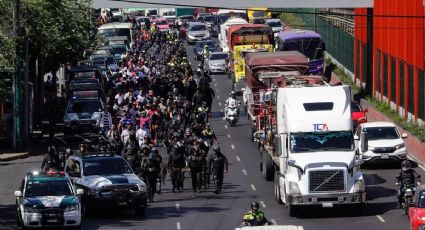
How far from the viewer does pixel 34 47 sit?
61562 mm

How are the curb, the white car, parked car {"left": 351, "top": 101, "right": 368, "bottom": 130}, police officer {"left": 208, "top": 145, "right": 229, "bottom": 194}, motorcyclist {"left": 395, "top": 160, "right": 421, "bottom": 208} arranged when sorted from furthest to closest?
1. parked car {"left": 351, "top": 101, "right": 368, "bottom": 130}
2. the curb
3. the white car
4. police officer {"left": 208, "top": 145, "right": 229, "bottom": 194}
5. motorcyclist {"left": 395, "top": 160, "right": 421, "bottom": 208}

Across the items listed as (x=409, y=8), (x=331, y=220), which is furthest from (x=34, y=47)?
(x=331, y=220)

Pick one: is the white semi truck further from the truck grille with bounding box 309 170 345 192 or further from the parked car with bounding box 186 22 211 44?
the parked car with bounding box 186 22 211 44

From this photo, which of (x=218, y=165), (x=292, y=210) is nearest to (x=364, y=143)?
(x=292, y=210)

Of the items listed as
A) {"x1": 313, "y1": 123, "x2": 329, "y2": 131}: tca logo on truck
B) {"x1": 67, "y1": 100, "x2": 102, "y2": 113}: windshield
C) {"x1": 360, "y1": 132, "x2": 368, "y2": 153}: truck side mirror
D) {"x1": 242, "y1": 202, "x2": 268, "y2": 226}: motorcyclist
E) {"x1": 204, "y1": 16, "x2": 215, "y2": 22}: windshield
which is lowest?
{"x1": 204, "y1": 16, "x2": 215, "y2": 22}: windshield

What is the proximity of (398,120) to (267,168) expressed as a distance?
1382 centimetres

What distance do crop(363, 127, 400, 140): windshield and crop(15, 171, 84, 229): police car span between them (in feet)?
51.3

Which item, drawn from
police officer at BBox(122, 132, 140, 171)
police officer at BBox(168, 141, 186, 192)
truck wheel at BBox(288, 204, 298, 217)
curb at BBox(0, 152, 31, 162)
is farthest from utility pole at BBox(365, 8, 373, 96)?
truck wheel at BBox(288, 204, 298, 217)

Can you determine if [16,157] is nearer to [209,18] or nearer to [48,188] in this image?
[48,188]

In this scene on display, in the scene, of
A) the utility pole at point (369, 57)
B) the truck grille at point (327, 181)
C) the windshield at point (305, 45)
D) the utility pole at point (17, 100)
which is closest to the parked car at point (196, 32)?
the windshield at point (305, 45)

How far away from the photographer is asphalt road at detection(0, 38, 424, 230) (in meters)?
39.2

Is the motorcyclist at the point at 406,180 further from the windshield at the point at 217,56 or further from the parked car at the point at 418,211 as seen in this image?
the windshield at the point at 217,56

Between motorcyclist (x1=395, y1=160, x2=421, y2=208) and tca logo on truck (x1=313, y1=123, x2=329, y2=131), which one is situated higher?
tca logo on truck (x1=313, y1=123, x2=329, y2=131)

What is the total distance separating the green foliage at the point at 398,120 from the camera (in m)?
54.2
